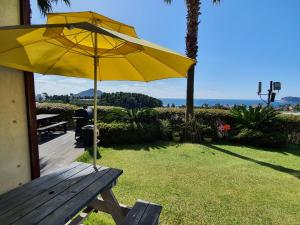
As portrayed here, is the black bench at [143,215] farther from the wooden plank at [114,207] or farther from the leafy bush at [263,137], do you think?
the leafy bush at [263,137]

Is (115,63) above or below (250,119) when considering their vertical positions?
above

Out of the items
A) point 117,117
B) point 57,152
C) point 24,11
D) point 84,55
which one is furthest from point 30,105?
point 117,117

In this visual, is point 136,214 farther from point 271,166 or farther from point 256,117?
point 256,117

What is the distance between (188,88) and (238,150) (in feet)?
12.3

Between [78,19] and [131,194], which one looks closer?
[78,19]

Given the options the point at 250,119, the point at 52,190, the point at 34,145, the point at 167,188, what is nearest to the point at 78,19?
the point at 34,145

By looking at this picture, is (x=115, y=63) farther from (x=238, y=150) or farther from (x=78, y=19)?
(x=238, y=150)

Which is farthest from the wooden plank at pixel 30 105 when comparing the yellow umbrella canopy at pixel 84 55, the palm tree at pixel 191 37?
the palm tree at pixel 191 37

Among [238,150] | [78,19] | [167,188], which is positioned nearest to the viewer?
[78,19]

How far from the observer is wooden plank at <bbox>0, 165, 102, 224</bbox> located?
201 centimetres

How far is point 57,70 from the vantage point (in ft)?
13.8

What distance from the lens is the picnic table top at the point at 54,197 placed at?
6.63ft

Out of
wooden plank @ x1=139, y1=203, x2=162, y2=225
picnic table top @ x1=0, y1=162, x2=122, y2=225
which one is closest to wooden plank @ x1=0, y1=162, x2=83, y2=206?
picnic table top @ x1=0, y1=162, x2=122, y2=225

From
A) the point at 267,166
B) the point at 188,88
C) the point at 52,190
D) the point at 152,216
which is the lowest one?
the point at 267,166
